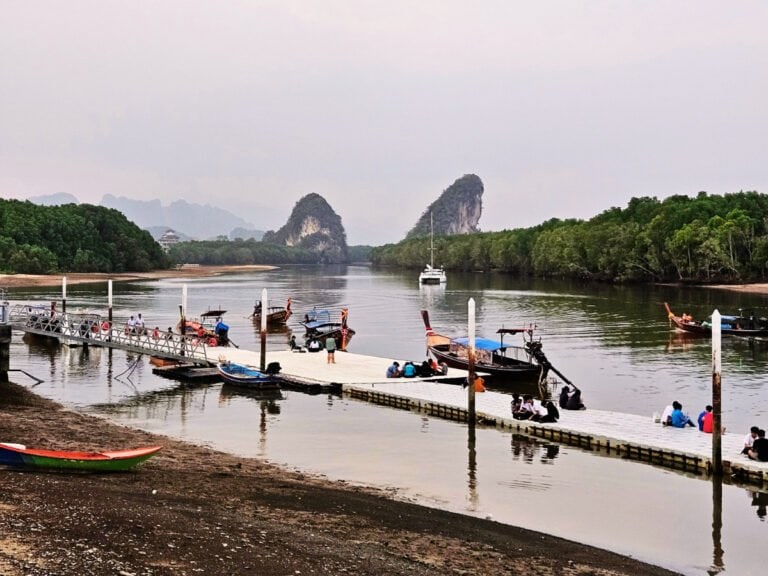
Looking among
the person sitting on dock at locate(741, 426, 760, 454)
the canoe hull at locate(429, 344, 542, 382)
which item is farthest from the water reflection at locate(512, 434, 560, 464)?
the canoe hull at locate(429, 344, 542, 382)

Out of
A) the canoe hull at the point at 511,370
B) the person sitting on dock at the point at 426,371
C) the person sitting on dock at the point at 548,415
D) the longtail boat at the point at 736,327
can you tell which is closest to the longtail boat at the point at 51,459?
the person sitting on dock at the point at 548,415

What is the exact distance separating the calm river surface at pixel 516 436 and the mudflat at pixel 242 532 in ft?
6.42

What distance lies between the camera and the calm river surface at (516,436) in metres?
18.7

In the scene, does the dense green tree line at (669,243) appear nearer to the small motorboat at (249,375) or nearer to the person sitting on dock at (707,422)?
the small motorboat at (249,375)

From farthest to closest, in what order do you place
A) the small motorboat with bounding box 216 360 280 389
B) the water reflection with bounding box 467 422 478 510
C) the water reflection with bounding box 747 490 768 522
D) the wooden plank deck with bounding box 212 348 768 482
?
1. the small motorboat with bounding box 216 360 280 389
2. the wooden plank deck with bounding box 212 348 768 482
3. the water reflection with bounding box 467 422 478 510
4. the water reflection with bounding box 747 490 768 522

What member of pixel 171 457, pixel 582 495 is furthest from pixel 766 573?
pixel 171 457

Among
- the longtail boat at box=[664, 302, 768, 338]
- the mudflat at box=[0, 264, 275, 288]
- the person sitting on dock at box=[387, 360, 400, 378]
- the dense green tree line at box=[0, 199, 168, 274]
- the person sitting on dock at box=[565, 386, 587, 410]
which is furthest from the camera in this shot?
the dense green tree line at box=[0, 199, 168, 274]

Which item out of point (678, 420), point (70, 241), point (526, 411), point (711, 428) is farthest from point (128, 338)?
point (70, 241)

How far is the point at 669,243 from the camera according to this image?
132 m

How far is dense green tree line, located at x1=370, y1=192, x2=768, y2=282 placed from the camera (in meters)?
124

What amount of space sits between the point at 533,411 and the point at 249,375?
47.9 ft

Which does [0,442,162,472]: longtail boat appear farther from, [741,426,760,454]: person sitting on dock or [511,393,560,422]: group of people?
[741,426,760,454]: person sitting on dock

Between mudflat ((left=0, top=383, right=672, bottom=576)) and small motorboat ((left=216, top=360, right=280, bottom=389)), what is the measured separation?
14.8 metres

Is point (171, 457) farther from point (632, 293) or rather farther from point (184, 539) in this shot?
point (632, 293)
